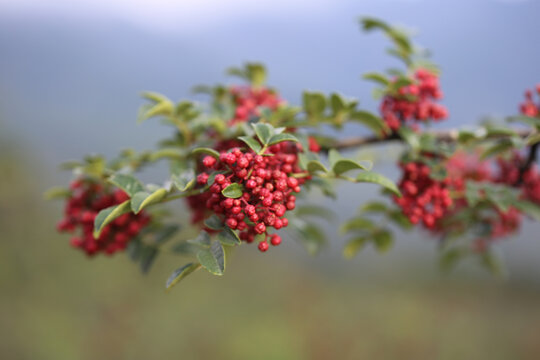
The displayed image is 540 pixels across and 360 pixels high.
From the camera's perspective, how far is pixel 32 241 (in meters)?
4.31

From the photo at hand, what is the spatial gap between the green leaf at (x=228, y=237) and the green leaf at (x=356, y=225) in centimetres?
76

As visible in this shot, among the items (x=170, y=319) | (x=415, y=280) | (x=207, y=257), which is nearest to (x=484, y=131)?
(x=207, y=257)

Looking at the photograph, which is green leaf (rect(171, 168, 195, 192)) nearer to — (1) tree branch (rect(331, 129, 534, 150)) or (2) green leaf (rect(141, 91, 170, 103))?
(2) green leaf (rect(141, 91, 170, 103))

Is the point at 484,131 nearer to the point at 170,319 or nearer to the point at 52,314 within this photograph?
the point at 170,319

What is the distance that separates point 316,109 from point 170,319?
3851 millimetres

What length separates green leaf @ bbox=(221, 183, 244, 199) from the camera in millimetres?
784

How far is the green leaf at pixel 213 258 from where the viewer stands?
0.81 metres

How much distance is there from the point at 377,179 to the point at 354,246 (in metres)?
0.65

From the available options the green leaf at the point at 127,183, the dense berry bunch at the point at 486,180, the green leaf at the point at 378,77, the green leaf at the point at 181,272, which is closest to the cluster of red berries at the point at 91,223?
the green leaf at the point at 127,183

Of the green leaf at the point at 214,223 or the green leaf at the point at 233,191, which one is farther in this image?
the green leaf at the point at 214,223

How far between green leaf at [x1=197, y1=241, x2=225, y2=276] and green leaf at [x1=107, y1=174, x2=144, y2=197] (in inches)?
10.4

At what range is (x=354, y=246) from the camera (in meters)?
1.58

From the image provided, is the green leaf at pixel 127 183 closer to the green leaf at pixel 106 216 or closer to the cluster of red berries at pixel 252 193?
the green leaf at pixel 106 216

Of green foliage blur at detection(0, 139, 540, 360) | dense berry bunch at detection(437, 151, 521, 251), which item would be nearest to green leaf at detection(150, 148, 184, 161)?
dense berry bunch at detection(437, 151, 521, 251)
